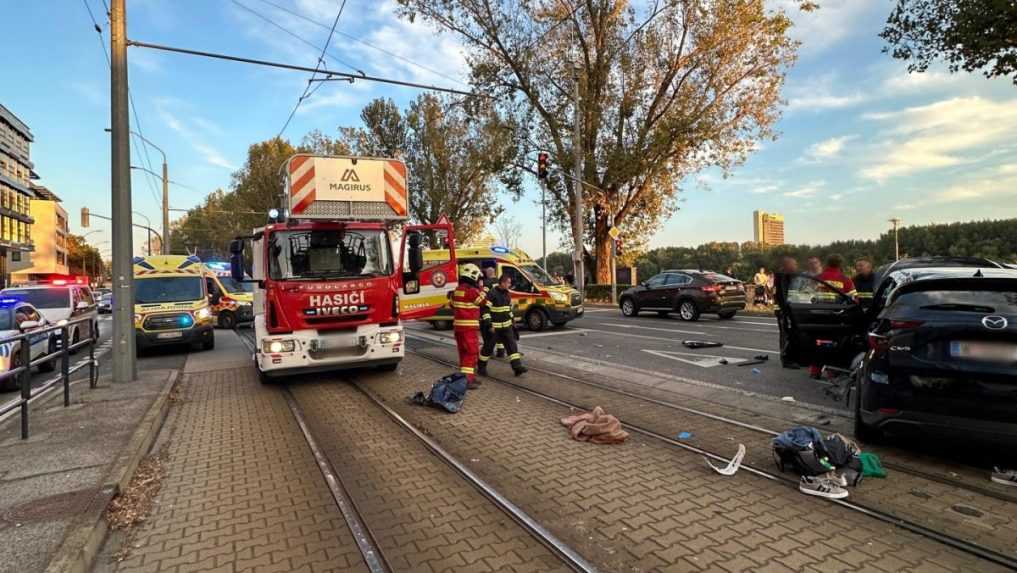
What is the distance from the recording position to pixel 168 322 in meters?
12.9

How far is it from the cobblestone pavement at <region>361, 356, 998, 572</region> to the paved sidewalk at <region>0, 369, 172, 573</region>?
9.48 feet

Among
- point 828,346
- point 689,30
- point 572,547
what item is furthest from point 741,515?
point 689,30

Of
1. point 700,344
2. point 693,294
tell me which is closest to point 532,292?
point 700,344

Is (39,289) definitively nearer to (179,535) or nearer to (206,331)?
(206,331)

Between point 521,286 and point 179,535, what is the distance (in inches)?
486

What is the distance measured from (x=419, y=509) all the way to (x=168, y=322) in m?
11.6

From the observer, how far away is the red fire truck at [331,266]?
7.98 meters

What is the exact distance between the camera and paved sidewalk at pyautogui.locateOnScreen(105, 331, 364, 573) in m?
3.32

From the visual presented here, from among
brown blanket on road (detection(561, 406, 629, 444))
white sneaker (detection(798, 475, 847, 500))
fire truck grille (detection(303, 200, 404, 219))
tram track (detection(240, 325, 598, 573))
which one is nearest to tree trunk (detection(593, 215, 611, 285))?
fire truck grille (detection(303, 200, 404, 219))

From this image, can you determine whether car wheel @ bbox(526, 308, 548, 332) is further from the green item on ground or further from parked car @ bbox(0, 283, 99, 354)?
the green item on ground

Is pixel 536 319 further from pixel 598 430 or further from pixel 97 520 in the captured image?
pixel 97 520

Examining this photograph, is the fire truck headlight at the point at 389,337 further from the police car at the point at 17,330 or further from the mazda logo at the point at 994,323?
the mazda logo at the point at 994,323

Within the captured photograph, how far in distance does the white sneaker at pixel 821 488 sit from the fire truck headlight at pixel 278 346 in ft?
21.8

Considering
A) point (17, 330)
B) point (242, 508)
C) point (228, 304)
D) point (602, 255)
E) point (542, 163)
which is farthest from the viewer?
point (602, 255)
